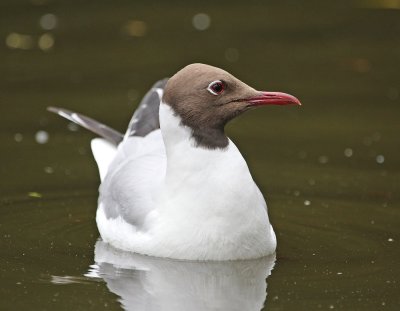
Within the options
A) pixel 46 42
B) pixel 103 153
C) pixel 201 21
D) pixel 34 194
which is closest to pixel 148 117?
pixel 103 153

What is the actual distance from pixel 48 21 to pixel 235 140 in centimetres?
500

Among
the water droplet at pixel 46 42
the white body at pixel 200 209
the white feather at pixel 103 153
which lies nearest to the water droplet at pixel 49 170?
the white feather at pixel 103 153

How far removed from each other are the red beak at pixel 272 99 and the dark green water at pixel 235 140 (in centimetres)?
111

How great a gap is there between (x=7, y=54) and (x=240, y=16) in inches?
133

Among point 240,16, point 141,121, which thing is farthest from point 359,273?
point 240,16

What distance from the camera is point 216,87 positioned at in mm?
7965

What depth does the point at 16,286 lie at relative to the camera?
765cm

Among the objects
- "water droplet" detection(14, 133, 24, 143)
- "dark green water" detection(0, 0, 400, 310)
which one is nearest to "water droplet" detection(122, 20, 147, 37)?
"dark green water" detection(0, 0, 400, 310)

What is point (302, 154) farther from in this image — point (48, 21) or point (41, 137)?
point (48, 21)

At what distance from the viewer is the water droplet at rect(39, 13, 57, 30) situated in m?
15.1

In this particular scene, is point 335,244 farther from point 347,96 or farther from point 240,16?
point 240,16

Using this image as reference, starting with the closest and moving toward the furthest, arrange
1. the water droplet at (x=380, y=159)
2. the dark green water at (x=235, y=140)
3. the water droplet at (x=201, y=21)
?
the dark green water at (x=235, y=140), the water droplet at (x=380, y=159), the water droplet at (x=201, y=21)

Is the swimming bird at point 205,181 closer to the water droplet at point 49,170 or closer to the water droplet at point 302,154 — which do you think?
the water droplet at point 49,170

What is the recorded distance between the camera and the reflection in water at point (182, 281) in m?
7.39
